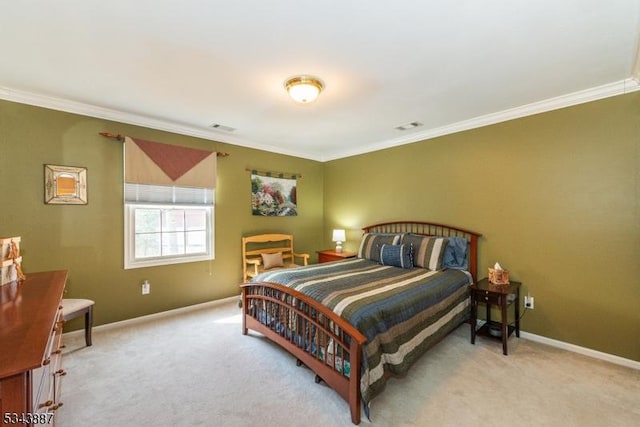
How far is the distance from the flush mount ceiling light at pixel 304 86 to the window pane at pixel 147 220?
2.46 meters

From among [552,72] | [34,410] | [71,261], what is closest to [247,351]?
[34,410]

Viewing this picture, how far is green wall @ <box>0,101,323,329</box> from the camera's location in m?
2.69

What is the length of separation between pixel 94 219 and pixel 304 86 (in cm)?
277

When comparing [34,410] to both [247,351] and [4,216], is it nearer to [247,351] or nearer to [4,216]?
[247,351]

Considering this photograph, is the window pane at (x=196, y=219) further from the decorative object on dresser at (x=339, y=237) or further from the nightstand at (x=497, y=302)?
the nightstand at (x=497, y=302)

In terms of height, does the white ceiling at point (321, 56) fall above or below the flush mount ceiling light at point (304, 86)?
above

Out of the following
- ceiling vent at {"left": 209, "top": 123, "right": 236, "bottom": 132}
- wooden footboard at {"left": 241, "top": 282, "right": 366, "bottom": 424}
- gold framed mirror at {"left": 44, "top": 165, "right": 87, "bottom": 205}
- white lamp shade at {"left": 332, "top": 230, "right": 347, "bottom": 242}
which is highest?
ceiling vent at {"left": 209, "top": 123, "right": 236, "bottom": 132}

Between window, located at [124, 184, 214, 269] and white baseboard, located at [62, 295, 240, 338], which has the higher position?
window, located at [124, 184, 214, 269]

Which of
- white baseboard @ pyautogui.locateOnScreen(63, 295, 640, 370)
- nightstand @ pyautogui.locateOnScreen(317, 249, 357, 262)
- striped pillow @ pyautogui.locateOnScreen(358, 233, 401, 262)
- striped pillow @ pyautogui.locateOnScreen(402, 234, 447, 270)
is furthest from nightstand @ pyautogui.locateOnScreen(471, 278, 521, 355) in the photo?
nightstand @ pyautogui.locateOnScreen(317, 249, 357, 262)

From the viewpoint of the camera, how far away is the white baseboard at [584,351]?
2397 mm

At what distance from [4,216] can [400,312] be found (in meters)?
3.77

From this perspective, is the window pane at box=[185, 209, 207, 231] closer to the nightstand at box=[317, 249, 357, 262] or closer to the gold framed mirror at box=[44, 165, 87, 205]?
the gold framed mirror at box=[44, 165, 87, 205]

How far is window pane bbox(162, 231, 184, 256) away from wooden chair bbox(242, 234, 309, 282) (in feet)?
2.80

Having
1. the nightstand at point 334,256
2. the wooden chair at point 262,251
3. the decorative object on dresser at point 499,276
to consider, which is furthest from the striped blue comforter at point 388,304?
the wooden chair at point 262,251
